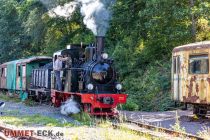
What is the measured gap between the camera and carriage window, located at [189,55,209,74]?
1492cm

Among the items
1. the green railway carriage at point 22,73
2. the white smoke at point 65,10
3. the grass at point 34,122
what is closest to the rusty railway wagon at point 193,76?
the grass at point 34,122

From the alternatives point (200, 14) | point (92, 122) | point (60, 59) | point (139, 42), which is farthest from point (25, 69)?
point (92, 122)

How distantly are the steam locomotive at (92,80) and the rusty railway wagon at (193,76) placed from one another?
2.19 metres

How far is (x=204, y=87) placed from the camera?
49.3 ft

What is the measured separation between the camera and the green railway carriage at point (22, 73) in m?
28.4

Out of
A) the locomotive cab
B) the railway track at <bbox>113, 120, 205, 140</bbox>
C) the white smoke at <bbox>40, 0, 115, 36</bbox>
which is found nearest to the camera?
the railway track at <bbox>113, 120, 205, 140</bbox>

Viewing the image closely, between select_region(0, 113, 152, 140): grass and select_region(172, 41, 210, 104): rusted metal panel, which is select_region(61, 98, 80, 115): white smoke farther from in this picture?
select_region(172, 41, 210, 104): rusted metal panel

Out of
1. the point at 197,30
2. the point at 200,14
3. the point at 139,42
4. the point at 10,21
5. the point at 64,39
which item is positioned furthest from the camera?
the point at 10,21

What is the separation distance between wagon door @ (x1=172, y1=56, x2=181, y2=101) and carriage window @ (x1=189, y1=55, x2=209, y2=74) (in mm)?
1021

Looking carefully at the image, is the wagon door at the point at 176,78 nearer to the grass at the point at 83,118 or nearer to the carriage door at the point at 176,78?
the carriage door at the point at 176,78

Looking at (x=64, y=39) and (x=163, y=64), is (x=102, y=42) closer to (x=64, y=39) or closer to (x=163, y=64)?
(x=163, y=64)

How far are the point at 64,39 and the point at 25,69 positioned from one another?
10.3 m

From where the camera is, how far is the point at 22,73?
29531 millimetres

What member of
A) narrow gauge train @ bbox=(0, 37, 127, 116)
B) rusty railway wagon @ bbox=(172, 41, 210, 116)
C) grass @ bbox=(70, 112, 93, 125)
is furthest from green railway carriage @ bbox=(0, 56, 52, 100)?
rusty railway wagon @ bbox=(172, 41, 210, 116)
